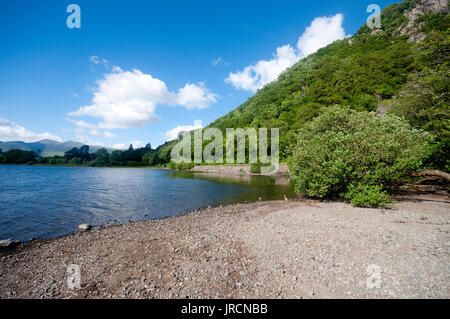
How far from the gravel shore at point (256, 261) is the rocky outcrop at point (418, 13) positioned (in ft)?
377

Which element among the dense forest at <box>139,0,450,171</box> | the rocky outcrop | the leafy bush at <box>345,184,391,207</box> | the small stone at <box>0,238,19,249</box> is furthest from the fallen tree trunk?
the rocky outcrop

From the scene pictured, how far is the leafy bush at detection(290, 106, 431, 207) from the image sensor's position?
13.9 metres

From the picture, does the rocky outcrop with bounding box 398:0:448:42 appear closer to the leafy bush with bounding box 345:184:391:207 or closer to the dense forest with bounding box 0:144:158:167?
the leafy bush with bounding box 345:184:391:207

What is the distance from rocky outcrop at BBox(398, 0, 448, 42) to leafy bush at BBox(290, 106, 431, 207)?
336 feet

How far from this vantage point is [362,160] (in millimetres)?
14203

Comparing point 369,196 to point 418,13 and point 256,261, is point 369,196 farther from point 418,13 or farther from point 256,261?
point 418,13

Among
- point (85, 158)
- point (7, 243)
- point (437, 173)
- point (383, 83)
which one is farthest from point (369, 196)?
point (85, 158)

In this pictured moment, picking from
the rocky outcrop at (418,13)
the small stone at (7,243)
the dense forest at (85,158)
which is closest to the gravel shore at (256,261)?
the small stone at (7,243)

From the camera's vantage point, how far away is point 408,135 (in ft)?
51.3

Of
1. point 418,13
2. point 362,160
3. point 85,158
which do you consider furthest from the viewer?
point 85,158

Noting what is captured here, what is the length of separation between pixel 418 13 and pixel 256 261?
152084 millimetres
